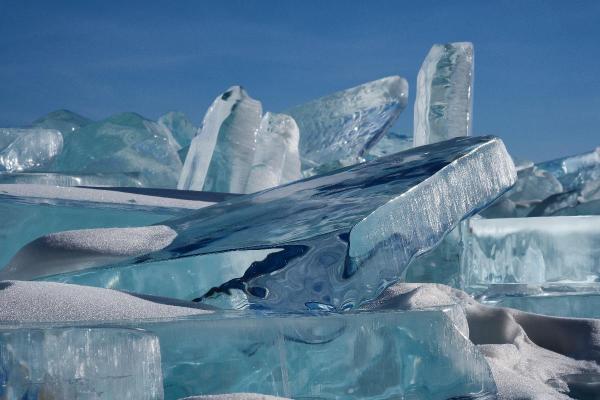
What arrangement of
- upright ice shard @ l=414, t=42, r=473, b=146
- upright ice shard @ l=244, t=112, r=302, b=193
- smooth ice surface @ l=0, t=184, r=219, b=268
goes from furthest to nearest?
1. upright ice shard @ l=244, t=112, r=302, b=193
2. upright ice shard @ l=414, t=42, r=473, b=146
3. smooth ice surface @ l=0, t=184, r=219, b=268

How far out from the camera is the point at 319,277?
1.27 meters

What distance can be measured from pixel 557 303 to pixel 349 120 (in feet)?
5.28

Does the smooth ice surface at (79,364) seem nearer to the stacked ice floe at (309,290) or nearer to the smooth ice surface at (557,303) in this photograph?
the stacked ice floe at (309,290)

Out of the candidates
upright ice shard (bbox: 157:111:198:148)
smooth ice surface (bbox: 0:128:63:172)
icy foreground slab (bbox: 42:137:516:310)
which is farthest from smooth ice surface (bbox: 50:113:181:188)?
icy foreground slab (bbox: 42:137:516:310)

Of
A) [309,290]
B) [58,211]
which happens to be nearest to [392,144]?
[58,211]

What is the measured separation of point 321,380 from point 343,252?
0.77ft

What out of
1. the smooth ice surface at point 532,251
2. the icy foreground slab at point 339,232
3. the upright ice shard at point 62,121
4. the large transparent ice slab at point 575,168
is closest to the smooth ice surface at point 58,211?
the icy foreground slab at point 339,232

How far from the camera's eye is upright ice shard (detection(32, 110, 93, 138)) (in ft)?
15.7

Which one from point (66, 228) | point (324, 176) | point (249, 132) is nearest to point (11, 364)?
point (324, 176)

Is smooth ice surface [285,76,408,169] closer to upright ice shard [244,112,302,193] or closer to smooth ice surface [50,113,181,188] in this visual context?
upright ice shard [244,112,302,193]

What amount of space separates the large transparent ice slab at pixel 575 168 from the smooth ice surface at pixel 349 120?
178 centimetres

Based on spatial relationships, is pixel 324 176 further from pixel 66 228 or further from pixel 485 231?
pixel 485 231

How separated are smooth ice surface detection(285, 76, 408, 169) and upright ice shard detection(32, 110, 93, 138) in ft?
4.79

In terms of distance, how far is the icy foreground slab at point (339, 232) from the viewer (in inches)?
49.7
